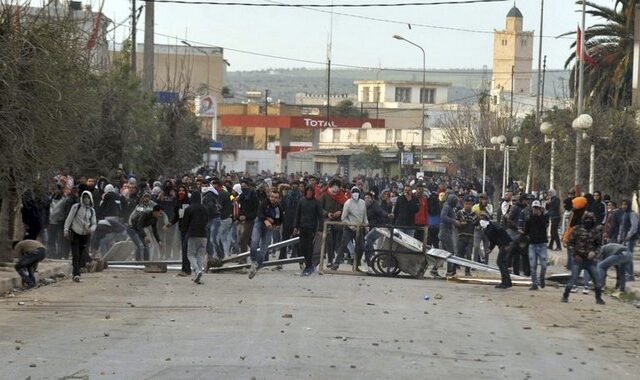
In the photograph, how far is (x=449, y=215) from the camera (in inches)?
1038

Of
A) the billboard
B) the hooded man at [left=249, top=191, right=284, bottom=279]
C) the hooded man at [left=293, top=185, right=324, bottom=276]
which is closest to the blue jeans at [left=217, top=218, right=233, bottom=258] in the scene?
the hooded man at [left=249, top=191, right=284, bottom=279]

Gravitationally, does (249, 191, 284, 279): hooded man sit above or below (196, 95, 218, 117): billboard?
below

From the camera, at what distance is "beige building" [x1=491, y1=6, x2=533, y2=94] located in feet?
542

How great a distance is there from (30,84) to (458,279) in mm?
9374

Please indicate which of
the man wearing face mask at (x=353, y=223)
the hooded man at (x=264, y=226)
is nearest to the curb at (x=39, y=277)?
the hooded man at (x=264, y=226)

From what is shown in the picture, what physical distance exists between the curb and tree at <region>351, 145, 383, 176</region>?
65.4 metres

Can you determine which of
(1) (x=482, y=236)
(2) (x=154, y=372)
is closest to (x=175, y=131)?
(1) (x=482, y=236)

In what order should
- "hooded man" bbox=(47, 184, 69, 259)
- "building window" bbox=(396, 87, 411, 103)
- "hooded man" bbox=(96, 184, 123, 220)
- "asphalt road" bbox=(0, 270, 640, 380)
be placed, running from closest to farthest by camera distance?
1. "asphalt road" bbox=(0, 270, 640, 380)
2. "hooded man" bbox=(47, 184, 69, 259)
3. "hooded man" bbox=(96, 184, 123, 220)
4. "building window" bbox=(396, 87, 411, 103)

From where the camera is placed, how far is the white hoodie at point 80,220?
838 inches

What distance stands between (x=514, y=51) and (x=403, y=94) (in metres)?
18.4

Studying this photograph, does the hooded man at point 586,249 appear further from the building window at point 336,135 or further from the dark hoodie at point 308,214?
the building window at point 336,135

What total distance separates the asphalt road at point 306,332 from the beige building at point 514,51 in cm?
14541

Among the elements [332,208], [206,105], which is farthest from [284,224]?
[206,105]

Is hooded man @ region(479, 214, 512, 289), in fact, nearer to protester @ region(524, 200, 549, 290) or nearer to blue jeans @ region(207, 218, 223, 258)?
protester @ region(524, 200, 549, 290)
